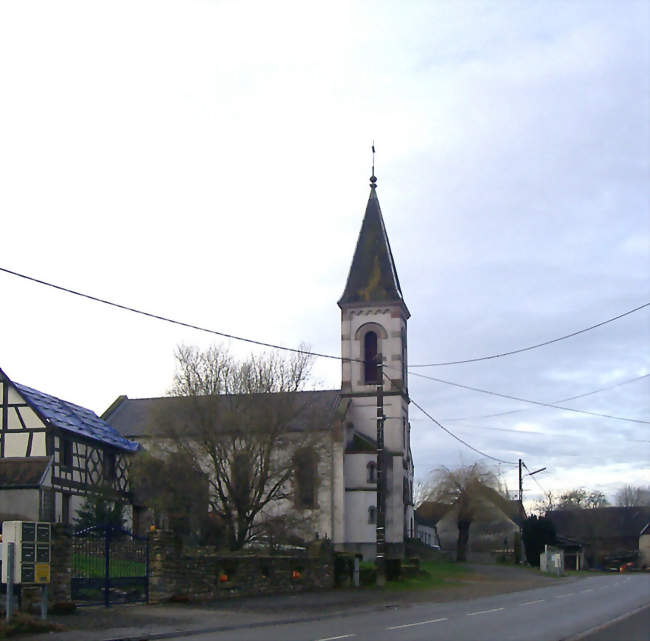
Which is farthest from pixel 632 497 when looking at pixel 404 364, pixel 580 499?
pixel 404 364

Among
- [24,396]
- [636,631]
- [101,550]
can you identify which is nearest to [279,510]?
[24,396]

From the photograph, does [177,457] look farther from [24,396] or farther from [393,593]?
[393,593]

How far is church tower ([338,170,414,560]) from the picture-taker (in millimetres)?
54219

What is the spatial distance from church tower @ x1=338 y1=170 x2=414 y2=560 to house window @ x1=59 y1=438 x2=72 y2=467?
18.6 meters

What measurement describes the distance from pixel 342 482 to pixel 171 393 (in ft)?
47.8

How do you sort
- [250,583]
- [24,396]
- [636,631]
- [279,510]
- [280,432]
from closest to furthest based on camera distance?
1. [636,631]
2. [250,583]
3. [24,396]
4. [280,432]
5. [279,510]

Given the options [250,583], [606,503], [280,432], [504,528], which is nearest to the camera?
[250,583]

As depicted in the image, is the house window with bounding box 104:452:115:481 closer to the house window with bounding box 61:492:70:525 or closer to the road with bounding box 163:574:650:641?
the house window with bounding box 61:492:70:525

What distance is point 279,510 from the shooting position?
2048 inches

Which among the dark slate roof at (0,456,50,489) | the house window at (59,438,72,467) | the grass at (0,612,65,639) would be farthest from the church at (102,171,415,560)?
the grass at (0,612,65,639)

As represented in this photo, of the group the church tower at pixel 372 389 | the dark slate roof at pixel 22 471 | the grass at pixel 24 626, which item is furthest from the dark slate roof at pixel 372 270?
the grass at pixel 24 626

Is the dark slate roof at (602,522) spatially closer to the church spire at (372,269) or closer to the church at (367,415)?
the church at (367,415)

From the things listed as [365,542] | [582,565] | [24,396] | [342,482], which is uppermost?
[24,396]

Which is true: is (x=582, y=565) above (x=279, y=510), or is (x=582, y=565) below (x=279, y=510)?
below
